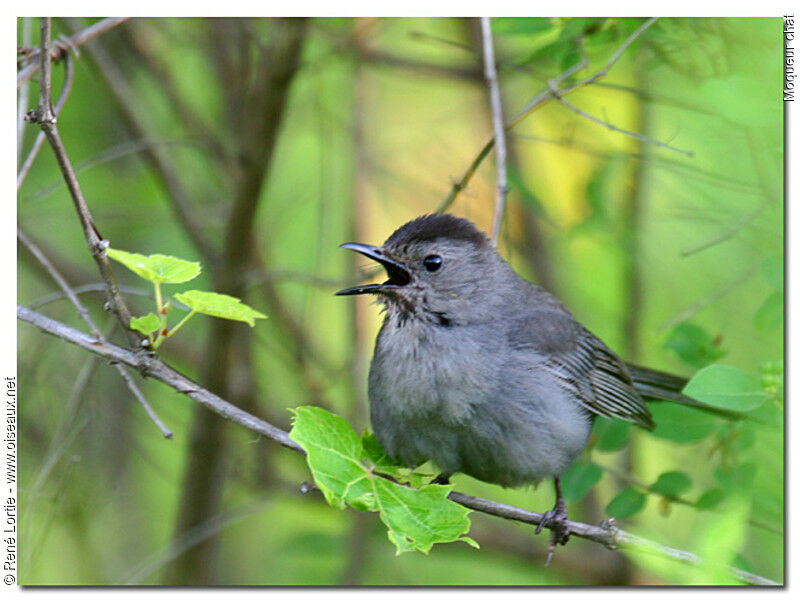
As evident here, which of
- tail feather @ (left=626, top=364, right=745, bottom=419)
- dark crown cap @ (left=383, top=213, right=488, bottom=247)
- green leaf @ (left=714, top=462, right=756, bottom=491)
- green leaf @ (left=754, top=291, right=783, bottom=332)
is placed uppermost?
dark crown cap @ (left=383, top=213, right=488, bottom=247)

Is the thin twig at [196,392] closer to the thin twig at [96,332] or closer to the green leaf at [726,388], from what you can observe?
the thin twig at [96,332]

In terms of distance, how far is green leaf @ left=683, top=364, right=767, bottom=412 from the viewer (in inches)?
77.7

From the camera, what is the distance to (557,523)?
234 centimetres

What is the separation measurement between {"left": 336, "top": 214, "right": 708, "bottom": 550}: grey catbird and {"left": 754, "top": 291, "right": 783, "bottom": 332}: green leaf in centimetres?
32

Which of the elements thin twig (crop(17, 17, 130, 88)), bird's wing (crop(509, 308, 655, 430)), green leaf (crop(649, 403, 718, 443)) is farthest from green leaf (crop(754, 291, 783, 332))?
thin twig (crop(17, 17, 130, 88))

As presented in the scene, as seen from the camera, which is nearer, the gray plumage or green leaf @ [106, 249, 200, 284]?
green leaf @ [106, 249, 200, 284]

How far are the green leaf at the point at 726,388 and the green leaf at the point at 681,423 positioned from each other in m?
0.47

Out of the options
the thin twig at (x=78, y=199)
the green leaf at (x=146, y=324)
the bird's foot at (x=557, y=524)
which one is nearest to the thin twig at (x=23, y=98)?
the thin twig at (x=78, y=199)

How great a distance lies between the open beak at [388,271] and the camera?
2.27m

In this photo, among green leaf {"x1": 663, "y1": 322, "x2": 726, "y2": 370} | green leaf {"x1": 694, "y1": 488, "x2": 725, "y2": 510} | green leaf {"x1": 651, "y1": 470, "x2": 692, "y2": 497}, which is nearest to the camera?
green leaf {"x1": 694, "y1": 488, "x2": 725, "y2": 510}

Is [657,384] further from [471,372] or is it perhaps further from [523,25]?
[523,25]

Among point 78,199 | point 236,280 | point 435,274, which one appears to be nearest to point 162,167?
point 236,280

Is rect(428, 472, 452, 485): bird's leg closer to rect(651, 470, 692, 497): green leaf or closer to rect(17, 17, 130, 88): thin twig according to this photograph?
rect(651, 470, 692, 497): green leaf
